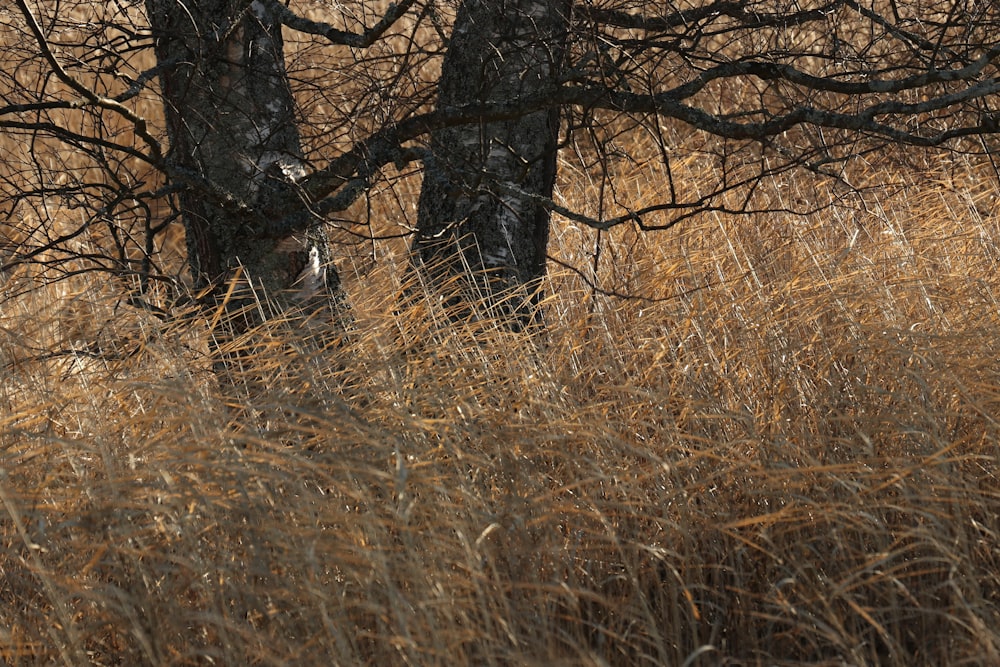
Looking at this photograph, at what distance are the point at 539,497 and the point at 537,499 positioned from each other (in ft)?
0.21

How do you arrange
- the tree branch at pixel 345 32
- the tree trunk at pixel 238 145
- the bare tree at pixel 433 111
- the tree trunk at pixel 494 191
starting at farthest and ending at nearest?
1. the tree trunk at pixel 494 191
2. the tree trunk at pixel 238 145
3. the tree branch at pixel 345 32
4. the bare tree at pixel 433 111

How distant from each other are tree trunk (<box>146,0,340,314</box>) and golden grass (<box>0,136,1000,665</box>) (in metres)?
0.20

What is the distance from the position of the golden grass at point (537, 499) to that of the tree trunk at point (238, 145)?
20cm

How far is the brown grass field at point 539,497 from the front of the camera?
2018 millimetres

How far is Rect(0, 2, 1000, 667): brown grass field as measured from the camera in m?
2.02

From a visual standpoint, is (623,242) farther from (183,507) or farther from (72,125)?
(72,125)

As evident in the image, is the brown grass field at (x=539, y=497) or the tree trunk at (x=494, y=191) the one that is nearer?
the brown grass field at (x=539, y=497)

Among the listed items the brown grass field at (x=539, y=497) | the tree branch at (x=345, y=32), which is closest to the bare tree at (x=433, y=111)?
the tree branch at (x=345, y=32)

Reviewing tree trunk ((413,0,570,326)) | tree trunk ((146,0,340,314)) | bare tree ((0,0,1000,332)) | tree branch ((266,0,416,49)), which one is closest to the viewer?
bare tree ((0,0,1000,332))

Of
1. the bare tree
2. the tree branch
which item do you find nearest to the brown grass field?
the bare tree

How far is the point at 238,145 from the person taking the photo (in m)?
3.19

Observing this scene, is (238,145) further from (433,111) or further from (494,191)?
(494,191)

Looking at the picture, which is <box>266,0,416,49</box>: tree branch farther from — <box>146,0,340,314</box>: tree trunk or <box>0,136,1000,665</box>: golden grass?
<box>0,136,1000,665</box>: golden grass

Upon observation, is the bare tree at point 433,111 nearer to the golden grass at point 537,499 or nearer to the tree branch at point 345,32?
the tree branch at point 345,32
